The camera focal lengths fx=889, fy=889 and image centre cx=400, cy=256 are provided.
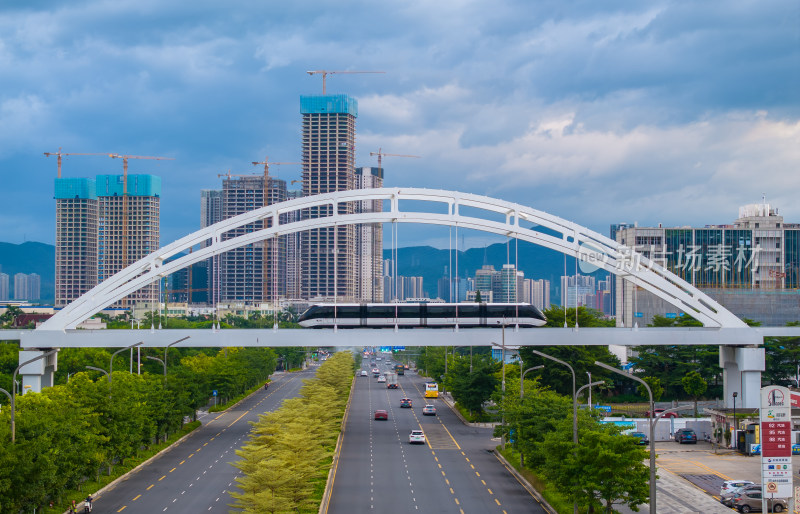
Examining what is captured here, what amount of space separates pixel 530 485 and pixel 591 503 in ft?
37.0

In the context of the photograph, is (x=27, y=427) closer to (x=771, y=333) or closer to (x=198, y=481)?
(x=198, y=481)

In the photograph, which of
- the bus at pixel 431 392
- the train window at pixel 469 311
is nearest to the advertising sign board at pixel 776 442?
the train window at pixel 469 311

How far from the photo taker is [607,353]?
3834 inches

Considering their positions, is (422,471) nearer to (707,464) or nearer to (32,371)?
(707,464)

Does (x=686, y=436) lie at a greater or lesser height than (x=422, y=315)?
lesser

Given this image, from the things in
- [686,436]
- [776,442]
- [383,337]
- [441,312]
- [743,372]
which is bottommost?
[686,436]

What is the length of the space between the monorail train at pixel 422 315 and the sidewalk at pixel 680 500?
2311cm

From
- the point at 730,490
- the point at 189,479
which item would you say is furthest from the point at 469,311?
the point at 730,490

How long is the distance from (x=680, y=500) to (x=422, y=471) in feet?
50.9

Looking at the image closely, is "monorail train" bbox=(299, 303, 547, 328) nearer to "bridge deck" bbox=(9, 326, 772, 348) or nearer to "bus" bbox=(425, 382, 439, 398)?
"bridge deck" bbox=(9, 326, 772, 348)

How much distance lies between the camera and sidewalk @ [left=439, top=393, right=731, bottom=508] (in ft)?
145

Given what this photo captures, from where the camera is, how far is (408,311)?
75.1 metres

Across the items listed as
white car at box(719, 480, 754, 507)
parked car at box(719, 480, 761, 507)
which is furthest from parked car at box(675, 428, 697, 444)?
parked car at box(719, 480, 761, 507)

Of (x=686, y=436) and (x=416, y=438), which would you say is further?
(x=686, y=436)
